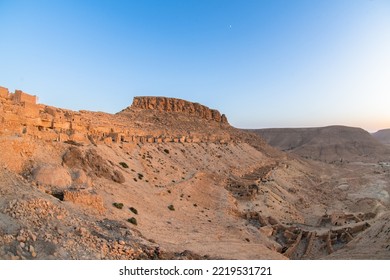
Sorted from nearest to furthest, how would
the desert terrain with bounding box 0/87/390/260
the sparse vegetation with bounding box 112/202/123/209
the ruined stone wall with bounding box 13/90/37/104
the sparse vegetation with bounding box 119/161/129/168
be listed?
the desert terrain with bounding box 0/87/390/260, the sparse vegetation with bounding box 112/202/123/209, the ruined stone wall with bounding box 13/90/37/104, the sparse vegetation with bounding box 119/161/129/168

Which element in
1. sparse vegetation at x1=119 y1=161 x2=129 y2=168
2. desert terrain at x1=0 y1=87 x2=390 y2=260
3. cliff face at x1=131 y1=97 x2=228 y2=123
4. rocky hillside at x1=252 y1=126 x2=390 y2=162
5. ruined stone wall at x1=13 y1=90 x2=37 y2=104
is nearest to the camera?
desert terrain at x1=0 y1=87 x2=390 y2=260

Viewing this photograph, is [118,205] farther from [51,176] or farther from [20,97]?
[20,97]

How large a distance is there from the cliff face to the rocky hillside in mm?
38992

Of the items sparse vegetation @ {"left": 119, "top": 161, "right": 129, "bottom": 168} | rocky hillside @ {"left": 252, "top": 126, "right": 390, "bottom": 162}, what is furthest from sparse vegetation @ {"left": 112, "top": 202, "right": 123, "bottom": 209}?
rocky hillside @ {"left": 252, "top": 126, "right": 390, "bottom": 162}

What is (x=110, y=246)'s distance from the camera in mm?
9539

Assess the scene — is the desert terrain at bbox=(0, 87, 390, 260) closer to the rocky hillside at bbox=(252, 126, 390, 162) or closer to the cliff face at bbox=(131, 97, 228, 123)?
the cliff face at bbox=(131, 97, 228, 123)

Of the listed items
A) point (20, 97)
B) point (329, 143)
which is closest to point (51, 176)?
point (20, 97)

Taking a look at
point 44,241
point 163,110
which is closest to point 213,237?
point 44,241

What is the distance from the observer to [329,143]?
111438 mm

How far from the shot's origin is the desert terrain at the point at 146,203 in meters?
9.66

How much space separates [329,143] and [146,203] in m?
106

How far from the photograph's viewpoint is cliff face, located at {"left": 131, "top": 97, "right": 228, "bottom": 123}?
60281 millimetres
